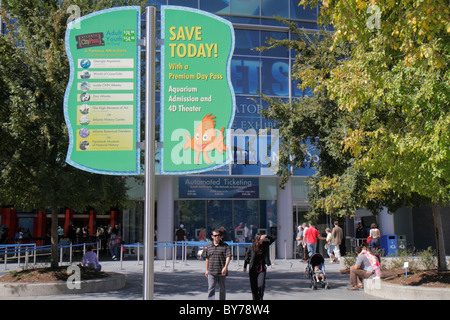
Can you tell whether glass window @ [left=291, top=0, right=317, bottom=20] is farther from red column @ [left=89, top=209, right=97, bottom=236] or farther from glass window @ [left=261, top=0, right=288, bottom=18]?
red column @ [left=89, top=209, right=97, bottom=236]

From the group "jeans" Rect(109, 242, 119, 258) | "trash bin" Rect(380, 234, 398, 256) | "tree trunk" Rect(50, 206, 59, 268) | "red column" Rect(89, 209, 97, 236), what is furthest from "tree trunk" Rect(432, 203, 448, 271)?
"red column" Rect(89, 209, 97, 236)

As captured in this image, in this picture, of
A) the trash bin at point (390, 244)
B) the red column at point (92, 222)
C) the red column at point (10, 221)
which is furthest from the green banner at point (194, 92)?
the red column at point (92, 222)

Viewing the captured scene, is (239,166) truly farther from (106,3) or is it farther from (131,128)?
(131,128)

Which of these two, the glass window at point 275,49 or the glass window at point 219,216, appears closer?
the glass window at point 219,216

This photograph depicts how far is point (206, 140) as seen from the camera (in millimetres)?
4613

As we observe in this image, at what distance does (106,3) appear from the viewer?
1348 cm

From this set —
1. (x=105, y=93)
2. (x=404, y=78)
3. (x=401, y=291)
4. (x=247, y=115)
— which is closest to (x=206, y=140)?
(x=105, y=93)

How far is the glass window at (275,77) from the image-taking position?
2620 cm

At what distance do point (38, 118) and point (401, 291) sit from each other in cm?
1025

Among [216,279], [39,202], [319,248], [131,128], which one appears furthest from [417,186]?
[319,248]

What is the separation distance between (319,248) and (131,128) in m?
23.9

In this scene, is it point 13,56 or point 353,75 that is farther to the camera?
point 13,56

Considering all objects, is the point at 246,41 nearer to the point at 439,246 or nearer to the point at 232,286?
the point at 232,286

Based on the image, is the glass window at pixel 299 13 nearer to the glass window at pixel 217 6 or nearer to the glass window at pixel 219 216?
the glass window at pixel 217 6
